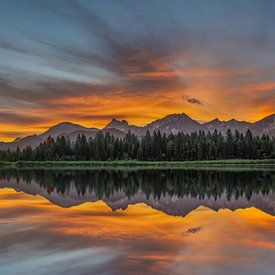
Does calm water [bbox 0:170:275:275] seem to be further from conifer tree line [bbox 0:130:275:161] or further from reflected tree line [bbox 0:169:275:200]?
conifer tree line [bbox 0:130:275:161]

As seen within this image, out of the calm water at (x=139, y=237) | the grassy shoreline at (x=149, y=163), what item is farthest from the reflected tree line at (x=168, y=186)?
the grassy shoreline at (x=149, y=163)

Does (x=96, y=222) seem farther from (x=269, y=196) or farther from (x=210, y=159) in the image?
(x=210, y=159)

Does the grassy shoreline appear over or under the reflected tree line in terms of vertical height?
over

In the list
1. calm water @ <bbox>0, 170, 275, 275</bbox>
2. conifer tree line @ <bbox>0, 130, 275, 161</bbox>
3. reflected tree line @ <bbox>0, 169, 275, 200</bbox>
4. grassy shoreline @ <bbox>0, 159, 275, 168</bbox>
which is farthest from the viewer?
conifer tree line @ <bbox>0, 130, 275, 161</bbox>

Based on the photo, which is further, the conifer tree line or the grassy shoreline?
the conifer tree line

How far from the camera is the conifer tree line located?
143150mm

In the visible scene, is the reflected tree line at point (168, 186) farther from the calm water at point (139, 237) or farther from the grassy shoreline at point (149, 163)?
the grassy shoreline at point (149, 163)

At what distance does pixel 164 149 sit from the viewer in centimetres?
15075

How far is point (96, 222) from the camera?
1862cm

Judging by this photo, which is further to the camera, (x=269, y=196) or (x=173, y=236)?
(x=269, y=196)

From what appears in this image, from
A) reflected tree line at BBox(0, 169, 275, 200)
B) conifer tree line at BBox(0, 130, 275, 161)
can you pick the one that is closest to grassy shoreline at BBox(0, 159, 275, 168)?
conifer tree line at BBox(0, 130, 275, 161)

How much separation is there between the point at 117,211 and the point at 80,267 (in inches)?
468

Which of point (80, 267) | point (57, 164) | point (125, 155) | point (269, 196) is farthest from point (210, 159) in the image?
point (80, 267)

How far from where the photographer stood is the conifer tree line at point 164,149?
143150 millimetres
